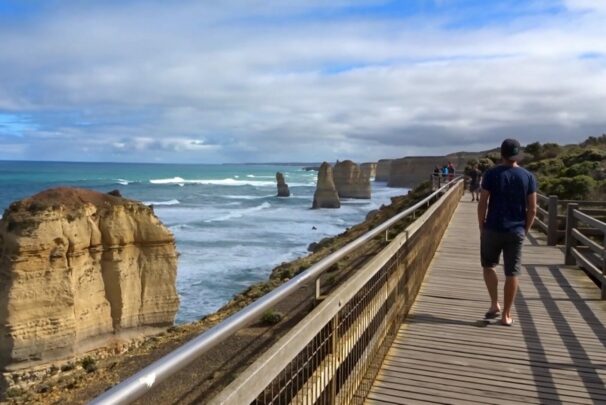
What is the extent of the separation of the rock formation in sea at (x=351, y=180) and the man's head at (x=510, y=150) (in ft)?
332

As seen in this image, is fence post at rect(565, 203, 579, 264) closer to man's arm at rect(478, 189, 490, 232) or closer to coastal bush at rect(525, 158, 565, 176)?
man's arm at rect(478, 189, 490, 232)

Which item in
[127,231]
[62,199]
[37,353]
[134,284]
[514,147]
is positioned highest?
[514,147]

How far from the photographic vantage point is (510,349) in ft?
18.1

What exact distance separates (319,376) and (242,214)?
217ft

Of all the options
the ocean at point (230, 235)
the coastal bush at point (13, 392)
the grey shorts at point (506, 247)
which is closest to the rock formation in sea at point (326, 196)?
the ocean at point (230, 235)

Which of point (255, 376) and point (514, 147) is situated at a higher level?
point (514, 147)

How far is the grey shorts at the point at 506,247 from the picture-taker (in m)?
6.04

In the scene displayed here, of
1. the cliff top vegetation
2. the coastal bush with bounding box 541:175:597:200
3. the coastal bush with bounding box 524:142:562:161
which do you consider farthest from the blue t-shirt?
the coastal bush with bounding box 524:142:562:161

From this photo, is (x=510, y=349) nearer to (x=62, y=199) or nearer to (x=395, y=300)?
(x=395, y=300)

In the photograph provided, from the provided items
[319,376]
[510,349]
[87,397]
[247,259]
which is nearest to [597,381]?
[510,349]

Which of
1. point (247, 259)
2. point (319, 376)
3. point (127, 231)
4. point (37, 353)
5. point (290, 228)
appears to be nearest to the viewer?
point (319, 376)

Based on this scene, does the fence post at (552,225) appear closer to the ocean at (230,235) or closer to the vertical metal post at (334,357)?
the vertical metal post at (334,357)

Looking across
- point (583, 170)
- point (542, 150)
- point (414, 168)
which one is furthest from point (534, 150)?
point (414, 168)

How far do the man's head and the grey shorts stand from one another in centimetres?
86
